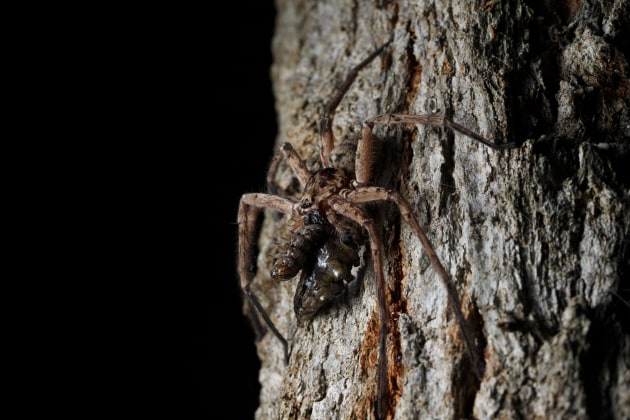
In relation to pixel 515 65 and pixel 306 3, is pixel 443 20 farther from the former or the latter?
pixel 306 3

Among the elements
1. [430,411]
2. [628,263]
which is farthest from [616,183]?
[430,411]

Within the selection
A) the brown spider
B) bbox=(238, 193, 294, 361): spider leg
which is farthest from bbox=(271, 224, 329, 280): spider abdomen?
bbox=(238, 193, 294, 361): spider leg

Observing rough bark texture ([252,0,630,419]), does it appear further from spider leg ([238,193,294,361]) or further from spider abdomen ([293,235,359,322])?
spider leg ([238,193,294,361])

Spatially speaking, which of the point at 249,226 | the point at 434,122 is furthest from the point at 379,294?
the point at 249,226

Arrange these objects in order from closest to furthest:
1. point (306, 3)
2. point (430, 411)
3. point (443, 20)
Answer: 1. point (430, 411)
2. point (443, 20)
3. point (306, 3)

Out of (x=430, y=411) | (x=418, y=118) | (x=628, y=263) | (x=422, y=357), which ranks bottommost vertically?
(x=430, y=411)

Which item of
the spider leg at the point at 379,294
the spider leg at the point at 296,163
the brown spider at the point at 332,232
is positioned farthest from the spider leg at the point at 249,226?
the spider leg at the point at 379,294

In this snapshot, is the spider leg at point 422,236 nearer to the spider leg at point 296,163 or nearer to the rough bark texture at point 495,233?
the rough bark texture at point 495,233

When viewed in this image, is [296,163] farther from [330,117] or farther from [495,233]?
[495,233]
